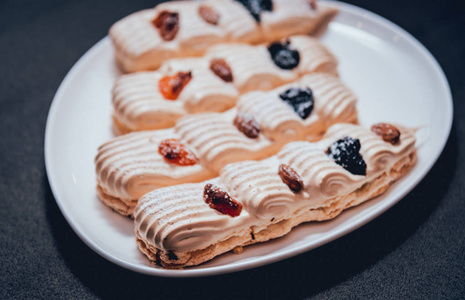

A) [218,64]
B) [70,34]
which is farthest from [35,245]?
[70,34]

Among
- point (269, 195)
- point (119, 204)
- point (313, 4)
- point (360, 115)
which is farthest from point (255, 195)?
point (313, 4)

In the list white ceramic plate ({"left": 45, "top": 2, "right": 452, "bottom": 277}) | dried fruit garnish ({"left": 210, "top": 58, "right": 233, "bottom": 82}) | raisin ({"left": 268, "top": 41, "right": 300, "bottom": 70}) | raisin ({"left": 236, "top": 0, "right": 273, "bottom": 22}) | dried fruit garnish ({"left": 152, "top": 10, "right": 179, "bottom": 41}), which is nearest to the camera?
white ceramic plate ({"left": 45, "top": 2, "right": 452, "bottom": 277})

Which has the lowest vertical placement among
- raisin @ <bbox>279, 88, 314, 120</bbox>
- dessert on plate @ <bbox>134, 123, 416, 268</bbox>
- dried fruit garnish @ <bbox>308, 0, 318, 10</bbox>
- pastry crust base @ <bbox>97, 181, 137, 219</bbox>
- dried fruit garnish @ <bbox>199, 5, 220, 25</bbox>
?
pastry crust base @ <bbox>97, 181, 137, 219</bbox>

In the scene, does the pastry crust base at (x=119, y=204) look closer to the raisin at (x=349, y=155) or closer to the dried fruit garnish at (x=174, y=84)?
the dried fruit garnish at (x=174, y=84)

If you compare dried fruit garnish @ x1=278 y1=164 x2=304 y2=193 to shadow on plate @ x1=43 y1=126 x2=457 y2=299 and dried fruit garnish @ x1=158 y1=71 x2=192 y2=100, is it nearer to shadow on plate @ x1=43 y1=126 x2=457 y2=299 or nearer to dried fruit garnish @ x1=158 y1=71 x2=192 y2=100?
shadow on plate @ x1=43 y1=126 x2=457 y2=299

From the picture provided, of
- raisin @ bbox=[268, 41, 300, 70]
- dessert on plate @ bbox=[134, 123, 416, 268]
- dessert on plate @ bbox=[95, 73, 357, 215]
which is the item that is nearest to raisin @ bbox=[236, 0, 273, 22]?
raisin @ bbox=[268, 41, 300, 70]

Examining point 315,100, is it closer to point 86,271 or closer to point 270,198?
point 270,198

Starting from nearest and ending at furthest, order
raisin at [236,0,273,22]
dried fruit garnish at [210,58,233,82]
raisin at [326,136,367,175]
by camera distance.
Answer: raisin at [326,136,367,175], dried fruit garnish at [210,58,233,82], raisin at [236,0,273,22]
